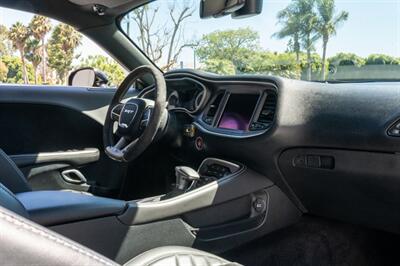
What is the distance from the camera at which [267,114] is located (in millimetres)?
2150

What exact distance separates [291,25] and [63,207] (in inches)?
59.1

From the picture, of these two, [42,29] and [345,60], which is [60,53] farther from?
[345,60]

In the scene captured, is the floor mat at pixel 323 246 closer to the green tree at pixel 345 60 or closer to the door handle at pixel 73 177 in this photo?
the green tree at pixel 345 60

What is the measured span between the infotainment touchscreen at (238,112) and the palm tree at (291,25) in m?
0.33

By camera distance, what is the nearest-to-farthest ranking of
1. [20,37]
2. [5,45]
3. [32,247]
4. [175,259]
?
1. [32,247]
2. [175,259]
3. [5,45]
4. [20,37]

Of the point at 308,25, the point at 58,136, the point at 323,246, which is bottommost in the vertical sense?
the point at 323,246

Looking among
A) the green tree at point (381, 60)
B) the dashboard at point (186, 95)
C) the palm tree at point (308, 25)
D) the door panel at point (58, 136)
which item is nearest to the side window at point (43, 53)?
the door panel at point (58, 136)

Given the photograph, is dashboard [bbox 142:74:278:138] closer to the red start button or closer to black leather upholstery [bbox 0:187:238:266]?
the red start button

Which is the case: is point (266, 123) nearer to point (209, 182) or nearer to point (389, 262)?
point (209, 182)

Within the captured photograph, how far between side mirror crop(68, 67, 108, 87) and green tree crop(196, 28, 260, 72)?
73 cm

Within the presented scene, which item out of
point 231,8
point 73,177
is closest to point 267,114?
point 231,8

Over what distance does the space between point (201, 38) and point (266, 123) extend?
1158 millimetres

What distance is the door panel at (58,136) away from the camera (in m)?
2.75

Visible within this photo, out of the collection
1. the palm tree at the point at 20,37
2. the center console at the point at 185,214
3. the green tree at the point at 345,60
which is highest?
the palm tree at the point at 20,37
